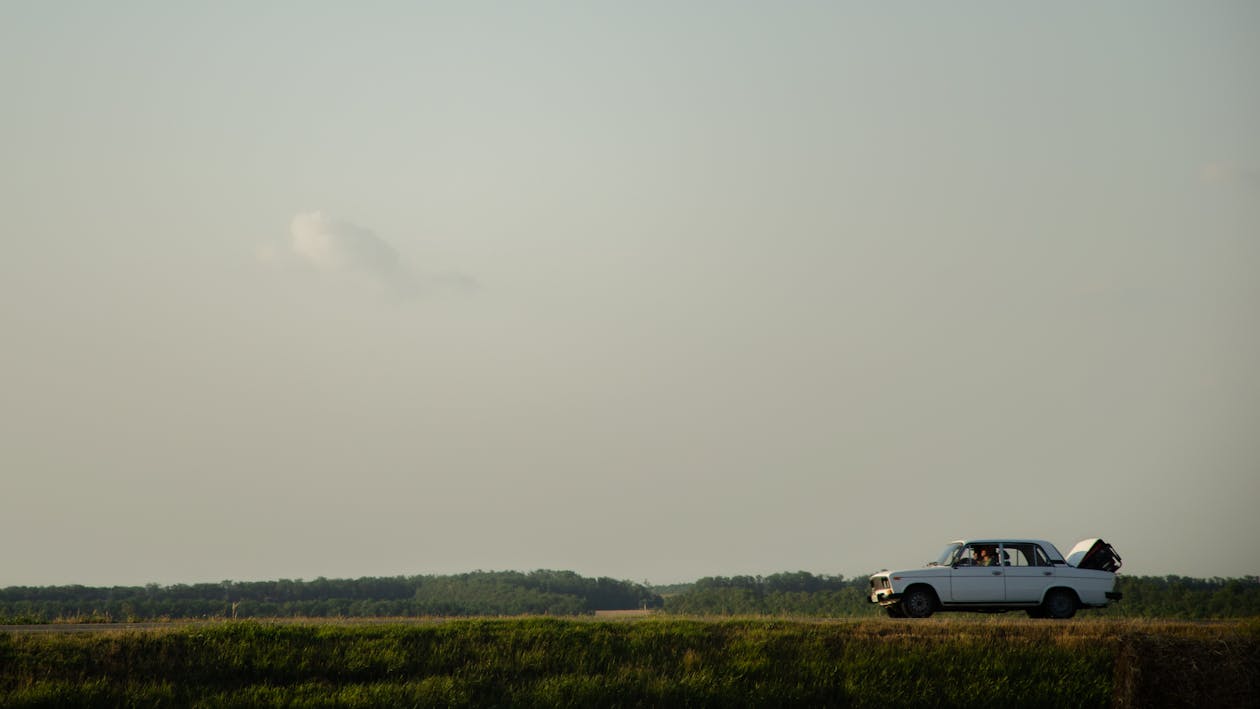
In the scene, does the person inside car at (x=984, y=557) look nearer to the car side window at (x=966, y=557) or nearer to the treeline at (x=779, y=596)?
the car side window at (x=966, y=557)

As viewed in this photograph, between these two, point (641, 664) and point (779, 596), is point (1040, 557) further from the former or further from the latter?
point (779, 596)

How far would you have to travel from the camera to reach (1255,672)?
85.4 feet

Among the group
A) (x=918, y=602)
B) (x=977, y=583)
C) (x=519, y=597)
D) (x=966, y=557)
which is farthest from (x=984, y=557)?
(x=519, y=597)

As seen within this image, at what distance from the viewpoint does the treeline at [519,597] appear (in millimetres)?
50938

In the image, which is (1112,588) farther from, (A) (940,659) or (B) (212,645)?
(B) (212,645)

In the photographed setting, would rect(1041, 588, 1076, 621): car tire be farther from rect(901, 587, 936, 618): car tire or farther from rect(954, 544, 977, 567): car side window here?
rect(901, 587, 936, 618): car tire

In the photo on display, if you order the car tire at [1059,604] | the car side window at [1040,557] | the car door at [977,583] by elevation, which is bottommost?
the car tire at [1059,604]

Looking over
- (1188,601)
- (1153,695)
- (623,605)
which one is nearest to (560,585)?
(623,605)

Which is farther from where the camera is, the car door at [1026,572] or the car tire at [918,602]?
the car tire at [918,602]

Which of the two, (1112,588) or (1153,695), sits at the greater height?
(1112,588)

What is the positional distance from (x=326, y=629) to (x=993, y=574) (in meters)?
18.2

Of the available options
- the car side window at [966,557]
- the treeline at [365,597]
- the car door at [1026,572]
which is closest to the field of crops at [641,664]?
the car door at [1026,572]

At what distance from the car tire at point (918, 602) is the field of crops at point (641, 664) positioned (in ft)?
1.51

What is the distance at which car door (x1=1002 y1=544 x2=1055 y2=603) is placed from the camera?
107ft
